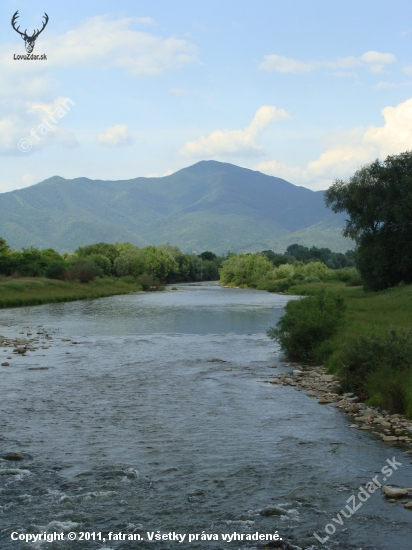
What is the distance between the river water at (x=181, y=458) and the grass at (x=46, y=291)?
36.6 m

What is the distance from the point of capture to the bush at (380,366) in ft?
52.6

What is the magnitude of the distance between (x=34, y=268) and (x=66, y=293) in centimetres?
1352

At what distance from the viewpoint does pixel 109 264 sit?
355 feet

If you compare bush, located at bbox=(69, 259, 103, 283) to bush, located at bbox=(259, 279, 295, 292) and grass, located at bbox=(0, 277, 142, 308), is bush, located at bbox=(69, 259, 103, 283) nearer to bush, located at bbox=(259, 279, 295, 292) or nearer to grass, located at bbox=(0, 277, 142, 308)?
grass, located at bbox=(0, 277, 142, 308)

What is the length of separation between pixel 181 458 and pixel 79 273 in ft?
256

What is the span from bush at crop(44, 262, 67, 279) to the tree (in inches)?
1715

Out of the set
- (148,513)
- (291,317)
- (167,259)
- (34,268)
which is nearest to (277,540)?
(148,513)

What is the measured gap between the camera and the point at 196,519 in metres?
9.56

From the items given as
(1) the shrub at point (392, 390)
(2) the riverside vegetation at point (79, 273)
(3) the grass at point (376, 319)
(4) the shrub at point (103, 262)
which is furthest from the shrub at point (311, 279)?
(1) the shrub at point (392, 390)

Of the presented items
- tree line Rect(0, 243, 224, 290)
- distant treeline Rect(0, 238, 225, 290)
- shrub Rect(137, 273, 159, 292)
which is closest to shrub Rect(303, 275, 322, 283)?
shrub Rect(137, 273, 159, 292)

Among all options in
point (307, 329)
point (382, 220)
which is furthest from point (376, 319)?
point (382, 220)

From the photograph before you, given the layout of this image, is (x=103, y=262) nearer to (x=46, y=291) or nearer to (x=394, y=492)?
(x=46, y=291)

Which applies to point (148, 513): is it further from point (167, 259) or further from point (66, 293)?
point (167, 259)

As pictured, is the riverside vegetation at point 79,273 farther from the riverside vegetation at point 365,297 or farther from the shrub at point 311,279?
the shrub at point 311,279
